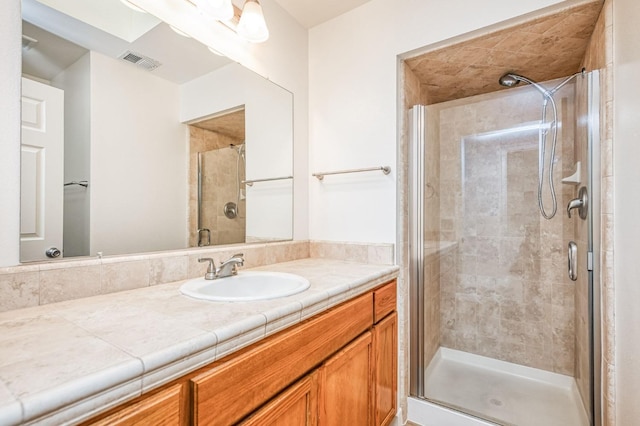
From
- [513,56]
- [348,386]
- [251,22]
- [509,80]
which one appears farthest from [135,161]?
[509,80]

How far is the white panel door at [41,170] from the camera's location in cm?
94

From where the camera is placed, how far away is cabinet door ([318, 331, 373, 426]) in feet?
3.51

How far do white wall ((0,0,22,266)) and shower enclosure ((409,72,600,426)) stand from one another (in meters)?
1.70

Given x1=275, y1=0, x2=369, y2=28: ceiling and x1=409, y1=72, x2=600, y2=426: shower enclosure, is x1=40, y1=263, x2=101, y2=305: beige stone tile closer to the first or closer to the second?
x1=409, y1=72, x2=600, y2=426: shower enclosure

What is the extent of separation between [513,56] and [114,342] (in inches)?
85.8

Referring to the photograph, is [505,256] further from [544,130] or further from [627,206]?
[627,206]

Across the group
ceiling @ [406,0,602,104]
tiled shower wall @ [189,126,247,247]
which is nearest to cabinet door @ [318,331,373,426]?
tiled shower wall @ [189,126,247,247]

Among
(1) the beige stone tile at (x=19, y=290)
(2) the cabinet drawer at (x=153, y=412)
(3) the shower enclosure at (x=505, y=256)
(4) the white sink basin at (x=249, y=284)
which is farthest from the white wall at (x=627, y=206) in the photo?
(1) the beige stone tile at (x=19, y=290)

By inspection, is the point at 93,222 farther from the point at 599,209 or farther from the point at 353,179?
the point at 599,209

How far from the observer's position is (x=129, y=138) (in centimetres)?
118

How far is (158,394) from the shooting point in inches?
23.5

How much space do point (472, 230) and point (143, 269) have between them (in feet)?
7.17

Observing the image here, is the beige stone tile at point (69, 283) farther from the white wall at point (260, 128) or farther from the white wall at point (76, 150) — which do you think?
the white wall at point (260, 128)

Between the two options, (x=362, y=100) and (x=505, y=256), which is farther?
(x=505, y=256)
